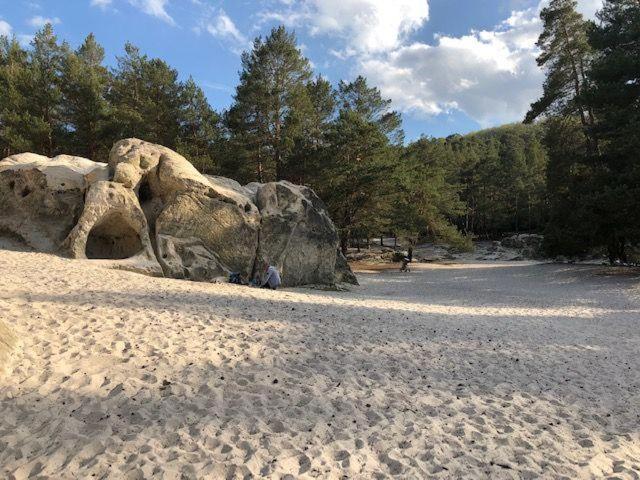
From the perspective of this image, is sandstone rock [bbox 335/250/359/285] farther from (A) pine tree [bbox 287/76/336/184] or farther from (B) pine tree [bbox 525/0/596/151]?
(B) pine tree [bbox 525/0/596/151]

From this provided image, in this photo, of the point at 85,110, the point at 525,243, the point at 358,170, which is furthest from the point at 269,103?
the point at 525,243

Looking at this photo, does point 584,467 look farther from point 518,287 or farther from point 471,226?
point 471,226

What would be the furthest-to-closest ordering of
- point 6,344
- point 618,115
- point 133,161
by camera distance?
point 618,115
point 133,161
point 6,344

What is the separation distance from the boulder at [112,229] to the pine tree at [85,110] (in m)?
14.4

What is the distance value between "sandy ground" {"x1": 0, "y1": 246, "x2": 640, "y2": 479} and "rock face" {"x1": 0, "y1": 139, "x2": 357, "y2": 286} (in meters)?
4.81

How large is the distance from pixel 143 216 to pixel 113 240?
2.78 meters

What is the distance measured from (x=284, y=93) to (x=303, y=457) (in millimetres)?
30403

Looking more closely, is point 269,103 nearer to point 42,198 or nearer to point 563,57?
A: point 42,198

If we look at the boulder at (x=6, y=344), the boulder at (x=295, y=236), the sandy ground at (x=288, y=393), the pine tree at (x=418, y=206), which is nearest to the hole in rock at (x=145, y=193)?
the boulder at (x=295, y=236)

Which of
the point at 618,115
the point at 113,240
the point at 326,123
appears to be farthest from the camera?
the point at 326,123

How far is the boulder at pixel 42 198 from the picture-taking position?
15539mm

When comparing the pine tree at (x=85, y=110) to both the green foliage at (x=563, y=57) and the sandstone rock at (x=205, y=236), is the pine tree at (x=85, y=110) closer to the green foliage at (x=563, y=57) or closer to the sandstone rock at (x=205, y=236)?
the sandstone rock at (x=205, y=236)

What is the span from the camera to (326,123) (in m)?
35.8

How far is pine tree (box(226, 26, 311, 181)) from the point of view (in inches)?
1177
